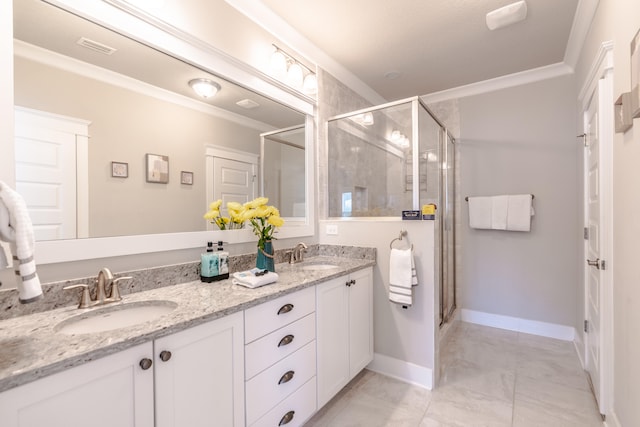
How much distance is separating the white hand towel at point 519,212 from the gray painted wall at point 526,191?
0.39 feet

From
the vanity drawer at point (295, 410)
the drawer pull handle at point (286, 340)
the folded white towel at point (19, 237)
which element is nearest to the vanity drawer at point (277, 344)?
the drawer pull handle at point (286, 340)

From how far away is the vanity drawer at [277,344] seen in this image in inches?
50.8

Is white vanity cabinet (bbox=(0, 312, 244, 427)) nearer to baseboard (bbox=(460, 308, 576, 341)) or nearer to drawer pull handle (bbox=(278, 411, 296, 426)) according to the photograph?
drawer pull handle (bbox=(278, 411, 296, 426))

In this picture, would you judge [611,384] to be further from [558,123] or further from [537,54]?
[537,54]

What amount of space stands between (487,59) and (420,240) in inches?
77.6

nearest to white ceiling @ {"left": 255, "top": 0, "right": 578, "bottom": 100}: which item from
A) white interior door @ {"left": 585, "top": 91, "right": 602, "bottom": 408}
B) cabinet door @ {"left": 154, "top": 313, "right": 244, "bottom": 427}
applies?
white interior door @ {"left": 585, "top": 91, "right": 602, "bottom": 408}

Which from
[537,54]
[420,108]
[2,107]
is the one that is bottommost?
[2,107]

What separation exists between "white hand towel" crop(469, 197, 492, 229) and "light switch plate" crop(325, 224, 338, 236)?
169cm

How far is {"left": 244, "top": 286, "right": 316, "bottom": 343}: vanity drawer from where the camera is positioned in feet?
4.25

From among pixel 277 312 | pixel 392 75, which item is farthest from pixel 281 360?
pixel 392 75

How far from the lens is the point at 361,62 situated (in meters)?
2.79

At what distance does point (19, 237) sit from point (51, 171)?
0.52 metres

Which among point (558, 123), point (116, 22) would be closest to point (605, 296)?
point (558, 123)

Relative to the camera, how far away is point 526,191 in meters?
3.01
